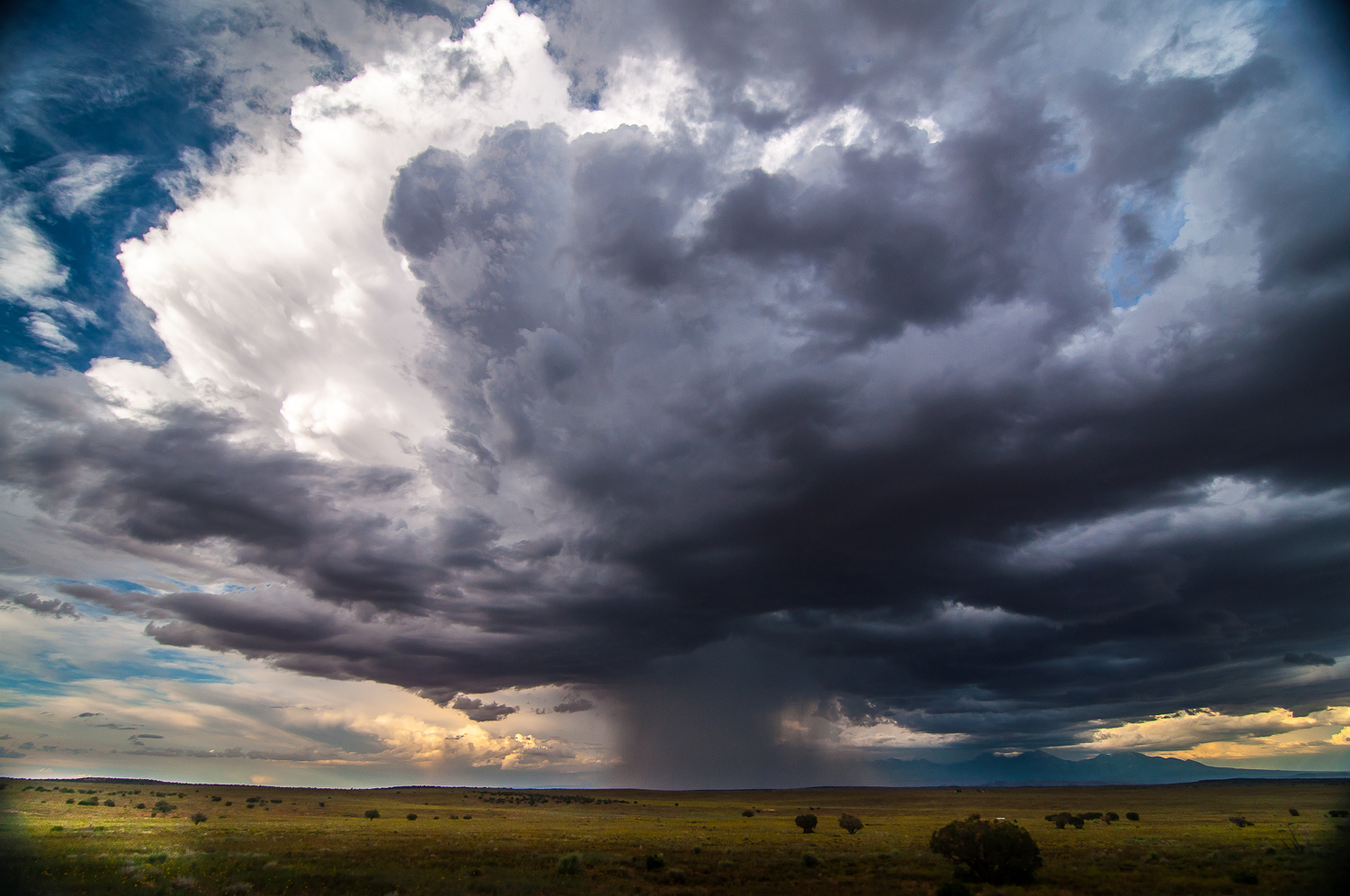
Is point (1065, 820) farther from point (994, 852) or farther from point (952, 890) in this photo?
point (952, 890)

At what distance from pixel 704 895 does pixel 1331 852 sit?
157 ft

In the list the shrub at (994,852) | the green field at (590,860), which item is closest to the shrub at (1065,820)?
the green field at (590,860)

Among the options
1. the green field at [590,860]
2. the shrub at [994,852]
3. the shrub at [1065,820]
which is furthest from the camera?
the shrub at [1065,820]

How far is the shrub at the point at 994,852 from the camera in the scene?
41.8 m

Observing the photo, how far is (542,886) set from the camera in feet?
137

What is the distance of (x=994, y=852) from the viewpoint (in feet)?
139

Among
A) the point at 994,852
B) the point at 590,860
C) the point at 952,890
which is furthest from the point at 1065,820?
the point at 590,860

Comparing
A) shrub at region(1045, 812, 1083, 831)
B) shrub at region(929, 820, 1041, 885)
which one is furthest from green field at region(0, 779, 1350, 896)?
shrub at region(1045, 812, 1083, 831)

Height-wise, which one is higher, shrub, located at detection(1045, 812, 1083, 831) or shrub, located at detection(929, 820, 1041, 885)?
shrub, located at detection(929, 820, 1041, 885)

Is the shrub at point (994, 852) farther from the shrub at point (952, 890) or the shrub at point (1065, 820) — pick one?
the shrub at point (1065, 820)

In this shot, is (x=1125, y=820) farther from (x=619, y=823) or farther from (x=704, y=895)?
(x=704, y=895)

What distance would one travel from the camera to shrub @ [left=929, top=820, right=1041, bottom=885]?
4178 cm

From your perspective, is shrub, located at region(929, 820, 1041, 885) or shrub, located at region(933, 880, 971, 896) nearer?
shrub, located at region(933, 880, 971, 896)

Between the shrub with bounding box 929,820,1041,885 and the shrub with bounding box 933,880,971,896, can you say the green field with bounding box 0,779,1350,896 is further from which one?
the shrub with bounding box 933,880,971,896
